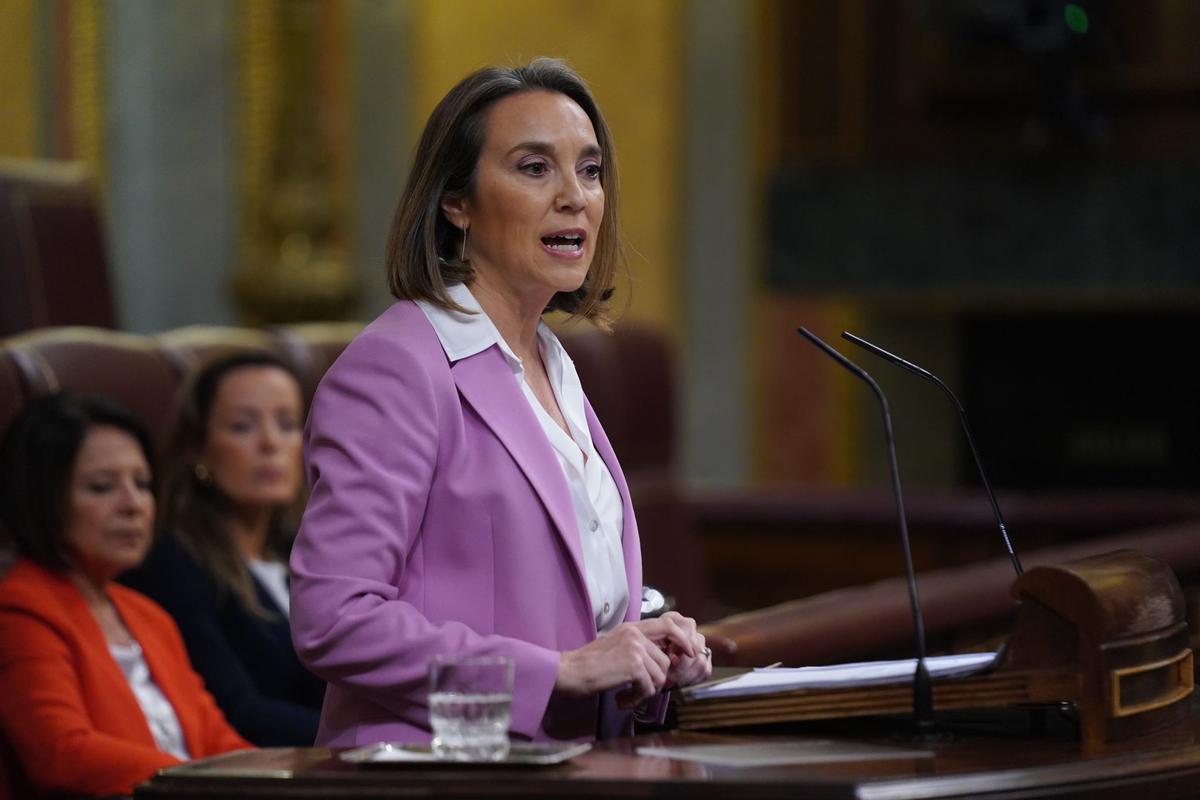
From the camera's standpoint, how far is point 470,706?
4.58 feet

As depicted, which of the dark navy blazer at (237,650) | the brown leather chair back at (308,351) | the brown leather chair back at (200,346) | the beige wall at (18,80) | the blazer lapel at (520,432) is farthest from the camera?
the beige wall at (18,80)

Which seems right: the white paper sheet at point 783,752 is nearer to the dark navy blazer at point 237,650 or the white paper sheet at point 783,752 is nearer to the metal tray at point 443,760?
the metal tray at point 443,760

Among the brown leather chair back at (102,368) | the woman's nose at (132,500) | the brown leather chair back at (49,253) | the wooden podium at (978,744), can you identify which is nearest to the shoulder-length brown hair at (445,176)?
the wooden podium at (978,744)

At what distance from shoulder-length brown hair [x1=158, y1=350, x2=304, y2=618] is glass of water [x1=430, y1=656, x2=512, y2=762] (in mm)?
1617

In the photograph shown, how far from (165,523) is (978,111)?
3.63 meters

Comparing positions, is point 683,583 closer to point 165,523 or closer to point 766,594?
point 766,594

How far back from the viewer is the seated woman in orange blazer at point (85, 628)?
2350mm

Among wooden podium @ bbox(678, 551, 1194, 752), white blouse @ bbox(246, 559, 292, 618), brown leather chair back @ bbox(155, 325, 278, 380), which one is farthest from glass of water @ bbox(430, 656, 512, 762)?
brown leather chair back @ bbox(155, 325, 278, 380)

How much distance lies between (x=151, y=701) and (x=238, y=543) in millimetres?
510

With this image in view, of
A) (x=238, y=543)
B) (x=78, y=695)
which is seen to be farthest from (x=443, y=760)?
(x=238, y=543)

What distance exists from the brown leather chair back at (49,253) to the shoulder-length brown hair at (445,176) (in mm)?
2467

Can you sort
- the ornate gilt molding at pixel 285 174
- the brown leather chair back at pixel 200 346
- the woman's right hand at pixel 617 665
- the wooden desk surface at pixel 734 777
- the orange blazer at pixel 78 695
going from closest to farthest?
the wooden desk surface at pixel 734 777 < the woman's right hand at pixel 617 665 < the orange blazer at pixel 78 695 < the brown leather chair back at pixel 200 346 < the ornate gilt molding at pixel 285 174

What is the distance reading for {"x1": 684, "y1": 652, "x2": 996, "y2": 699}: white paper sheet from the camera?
59.1 inches

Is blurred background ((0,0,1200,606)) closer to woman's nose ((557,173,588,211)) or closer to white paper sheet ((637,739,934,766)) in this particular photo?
woman's nose ((557,173,588,211))
